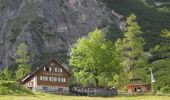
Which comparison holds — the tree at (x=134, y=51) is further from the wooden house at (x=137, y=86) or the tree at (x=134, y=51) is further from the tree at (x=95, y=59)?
the tree at (x=95, y=59)

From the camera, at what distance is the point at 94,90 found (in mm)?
94000

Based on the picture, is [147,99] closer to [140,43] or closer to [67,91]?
[67,91]

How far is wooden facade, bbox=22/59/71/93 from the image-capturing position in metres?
105

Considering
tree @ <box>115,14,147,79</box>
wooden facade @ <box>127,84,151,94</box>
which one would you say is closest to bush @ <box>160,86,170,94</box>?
tree @ <box>115,14,147,79</box>

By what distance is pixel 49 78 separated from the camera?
107062mm

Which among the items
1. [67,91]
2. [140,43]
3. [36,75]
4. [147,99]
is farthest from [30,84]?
[147,99]

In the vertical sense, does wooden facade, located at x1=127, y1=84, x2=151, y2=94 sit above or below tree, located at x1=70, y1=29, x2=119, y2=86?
below

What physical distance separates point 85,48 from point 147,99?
90.9 ft

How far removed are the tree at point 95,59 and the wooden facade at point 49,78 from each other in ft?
25.3

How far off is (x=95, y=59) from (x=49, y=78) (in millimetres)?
14859

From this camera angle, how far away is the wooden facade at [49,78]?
344 ft

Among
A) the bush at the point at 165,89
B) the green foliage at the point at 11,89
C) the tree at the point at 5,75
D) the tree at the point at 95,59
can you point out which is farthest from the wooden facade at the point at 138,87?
the green foliage at the point at 11,89

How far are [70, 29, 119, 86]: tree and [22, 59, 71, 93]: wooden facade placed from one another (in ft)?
25.3

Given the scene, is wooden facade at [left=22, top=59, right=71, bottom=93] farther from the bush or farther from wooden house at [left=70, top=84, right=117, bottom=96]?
the bush
